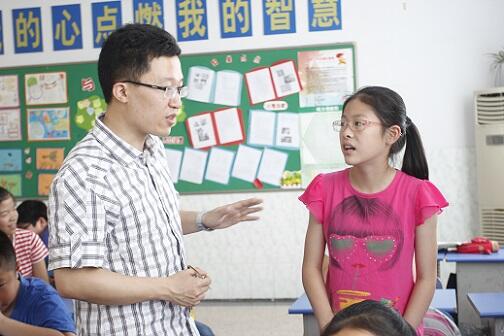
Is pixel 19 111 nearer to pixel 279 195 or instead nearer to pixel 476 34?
pixel 279 195

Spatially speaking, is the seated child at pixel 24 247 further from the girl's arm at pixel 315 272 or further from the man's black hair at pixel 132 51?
the man's black hair at pixel 132 51

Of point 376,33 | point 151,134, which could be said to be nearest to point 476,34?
point 376,33

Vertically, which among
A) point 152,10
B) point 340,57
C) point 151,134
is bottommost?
point 151,134

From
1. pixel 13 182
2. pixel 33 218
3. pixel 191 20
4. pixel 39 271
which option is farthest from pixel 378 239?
pixel 13 182

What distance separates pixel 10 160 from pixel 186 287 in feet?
17.2

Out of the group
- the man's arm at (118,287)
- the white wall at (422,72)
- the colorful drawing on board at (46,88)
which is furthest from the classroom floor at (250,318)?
the man's arm at (118,287)

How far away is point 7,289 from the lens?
2.67 m

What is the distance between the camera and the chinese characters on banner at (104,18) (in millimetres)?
6375

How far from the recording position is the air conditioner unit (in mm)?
5570

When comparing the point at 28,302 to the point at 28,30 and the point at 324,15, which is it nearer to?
the point at 324,15

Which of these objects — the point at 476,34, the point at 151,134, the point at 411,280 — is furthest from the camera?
the point at 476,34

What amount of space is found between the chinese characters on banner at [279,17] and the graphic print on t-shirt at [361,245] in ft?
12.9

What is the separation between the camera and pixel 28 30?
6508 mm

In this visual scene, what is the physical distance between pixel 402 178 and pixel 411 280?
316 millimetres
